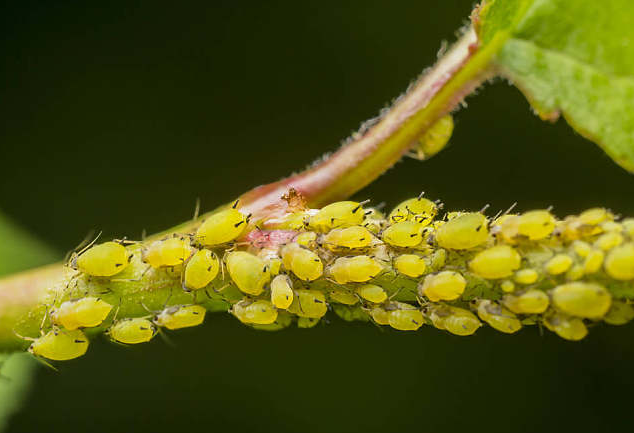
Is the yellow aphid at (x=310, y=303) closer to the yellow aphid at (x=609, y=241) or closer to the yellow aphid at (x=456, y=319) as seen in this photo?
the yellow aphid at (x=456, y=319)

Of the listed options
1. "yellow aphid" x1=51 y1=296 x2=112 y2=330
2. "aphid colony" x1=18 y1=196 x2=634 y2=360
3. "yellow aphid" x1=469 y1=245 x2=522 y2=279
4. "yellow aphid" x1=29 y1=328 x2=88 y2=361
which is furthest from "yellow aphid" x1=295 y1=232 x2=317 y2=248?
"yellow aphid" x1=29 y1=328 x2=88 y2=361

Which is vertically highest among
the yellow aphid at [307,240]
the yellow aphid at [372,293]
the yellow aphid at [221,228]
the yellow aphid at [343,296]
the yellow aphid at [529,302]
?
the yellow aphid at [221,228]

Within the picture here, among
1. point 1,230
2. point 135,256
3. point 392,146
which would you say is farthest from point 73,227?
point 392,146

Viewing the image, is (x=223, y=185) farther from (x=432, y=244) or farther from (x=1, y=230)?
(x=432, y=244)

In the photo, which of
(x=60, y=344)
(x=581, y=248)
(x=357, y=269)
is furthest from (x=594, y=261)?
(x=60, y=344)

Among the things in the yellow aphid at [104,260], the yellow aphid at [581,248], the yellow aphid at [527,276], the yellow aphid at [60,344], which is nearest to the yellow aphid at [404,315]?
the yellow aphid at [527,276]

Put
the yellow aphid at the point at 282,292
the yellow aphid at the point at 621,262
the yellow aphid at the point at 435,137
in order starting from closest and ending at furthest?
the yellow aphid at the point at 621,262 → the yellow aphid at the point at 282,292 → the yellow aphid at the point at 435,137
